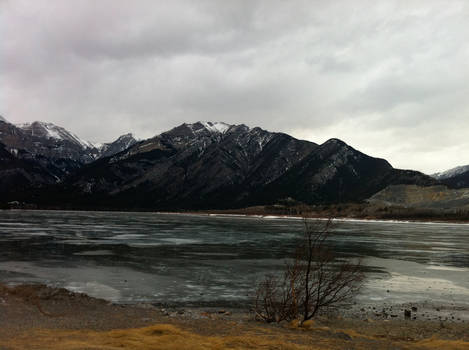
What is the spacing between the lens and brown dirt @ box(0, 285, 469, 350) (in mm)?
14288

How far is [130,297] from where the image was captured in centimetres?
2559

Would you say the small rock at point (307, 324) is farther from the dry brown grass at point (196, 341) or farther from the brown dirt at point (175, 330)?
the dry brown grass at point (196, 341)

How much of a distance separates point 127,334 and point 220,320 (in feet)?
17.8

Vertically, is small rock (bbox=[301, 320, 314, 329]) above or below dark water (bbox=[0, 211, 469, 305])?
above

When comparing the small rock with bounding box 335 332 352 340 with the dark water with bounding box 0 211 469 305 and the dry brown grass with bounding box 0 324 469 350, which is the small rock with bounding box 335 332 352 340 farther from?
the dark water with bounding box 0 211 469 305

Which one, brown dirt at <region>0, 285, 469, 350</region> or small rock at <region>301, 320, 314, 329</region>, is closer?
brown dirt at <region>0, 285, 469, 350</region>

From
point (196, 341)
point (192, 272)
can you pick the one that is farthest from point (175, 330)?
point (192, 272)

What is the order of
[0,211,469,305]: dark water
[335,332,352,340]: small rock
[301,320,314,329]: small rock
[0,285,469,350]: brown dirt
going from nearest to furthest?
[0,285,469,350]: brown dirt → [335,332,352,340]: small rock → [301,320,314,329]: small rock → [0,211,469,305]: dark water

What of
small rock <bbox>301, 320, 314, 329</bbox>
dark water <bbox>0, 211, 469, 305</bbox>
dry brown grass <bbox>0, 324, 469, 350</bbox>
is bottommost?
dark water <bbox>0, 211, 469, 305</bbox>

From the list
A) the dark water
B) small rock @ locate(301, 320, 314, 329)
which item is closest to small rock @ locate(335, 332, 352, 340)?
small rock @ locate(301, 320, 314, 329)

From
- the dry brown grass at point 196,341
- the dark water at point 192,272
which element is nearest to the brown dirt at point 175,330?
the dry brown grass at point 196,341

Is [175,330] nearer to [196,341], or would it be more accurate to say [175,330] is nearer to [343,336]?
[196,341]

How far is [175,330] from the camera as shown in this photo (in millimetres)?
15984

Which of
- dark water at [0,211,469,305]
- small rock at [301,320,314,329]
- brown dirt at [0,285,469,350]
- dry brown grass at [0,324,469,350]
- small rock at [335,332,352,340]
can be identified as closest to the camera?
dry brown grass at [0,324,469,350]
